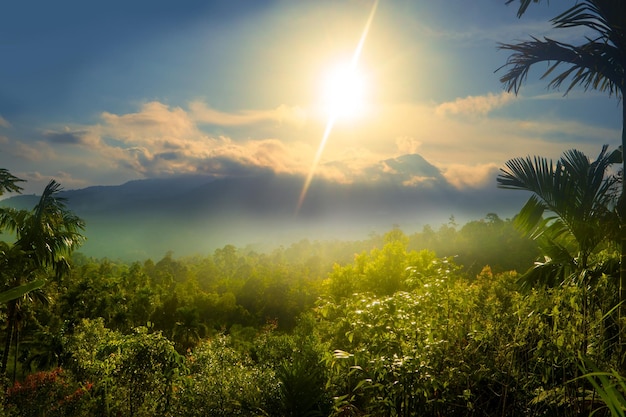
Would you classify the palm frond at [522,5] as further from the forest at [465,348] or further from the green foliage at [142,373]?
the green foliage at [142,373]

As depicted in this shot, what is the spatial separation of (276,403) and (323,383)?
88 centimetres

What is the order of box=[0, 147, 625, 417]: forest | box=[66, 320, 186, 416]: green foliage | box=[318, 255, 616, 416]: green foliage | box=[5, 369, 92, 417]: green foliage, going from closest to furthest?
box=[318, 255, 616, 416]: green foliage < box=[0, 147, 625, 417]: forest < box=[66, 320, 186, 416]: green foliage < box=[5, 369, 92, 417]: green foliage

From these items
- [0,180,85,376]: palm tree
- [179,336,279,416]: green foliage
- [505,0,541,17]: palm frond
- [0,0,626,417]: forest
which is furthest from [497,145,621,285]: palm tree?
[0,180,85,376]: palm tree

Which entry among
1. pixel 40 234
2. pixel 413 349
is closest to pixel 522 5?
pixel 413 349

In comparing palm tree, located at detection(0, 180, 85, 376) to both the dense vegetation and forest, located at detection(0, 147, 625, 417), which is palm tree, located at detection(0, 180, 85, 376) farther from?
the dense vegetation

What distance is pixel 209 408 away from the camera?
7.54 m

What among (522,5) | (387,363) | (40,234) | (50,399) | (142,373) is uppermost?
(522,5)

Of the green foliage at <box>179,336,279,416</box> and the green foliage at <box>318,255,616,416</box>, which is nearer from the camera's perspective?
the green foliage at <box>318,255,616,416</box>

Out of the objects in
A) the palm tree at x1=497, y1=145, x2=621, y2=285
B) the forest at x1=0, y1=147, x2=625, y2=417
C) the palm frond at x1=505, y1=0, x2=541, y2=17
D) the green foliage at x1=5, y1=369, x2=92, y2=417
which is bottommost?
the green foliage at x1=5, y1=369, x2=92, y2=417

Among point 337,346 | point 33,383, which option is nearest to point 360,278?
point 337,346

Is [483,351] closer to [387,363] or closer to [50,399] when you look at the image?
[387,363]

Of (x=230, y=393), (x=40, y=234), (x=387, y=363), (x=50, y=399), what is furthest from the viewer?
(x=40, y=234)

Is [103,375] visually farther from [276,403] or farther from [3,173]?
[3,173]

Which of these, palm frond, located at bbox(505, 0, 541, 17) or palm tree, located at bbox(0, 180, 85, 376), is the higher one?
palm frond, located at bbox(505, 0, 541, 17)
